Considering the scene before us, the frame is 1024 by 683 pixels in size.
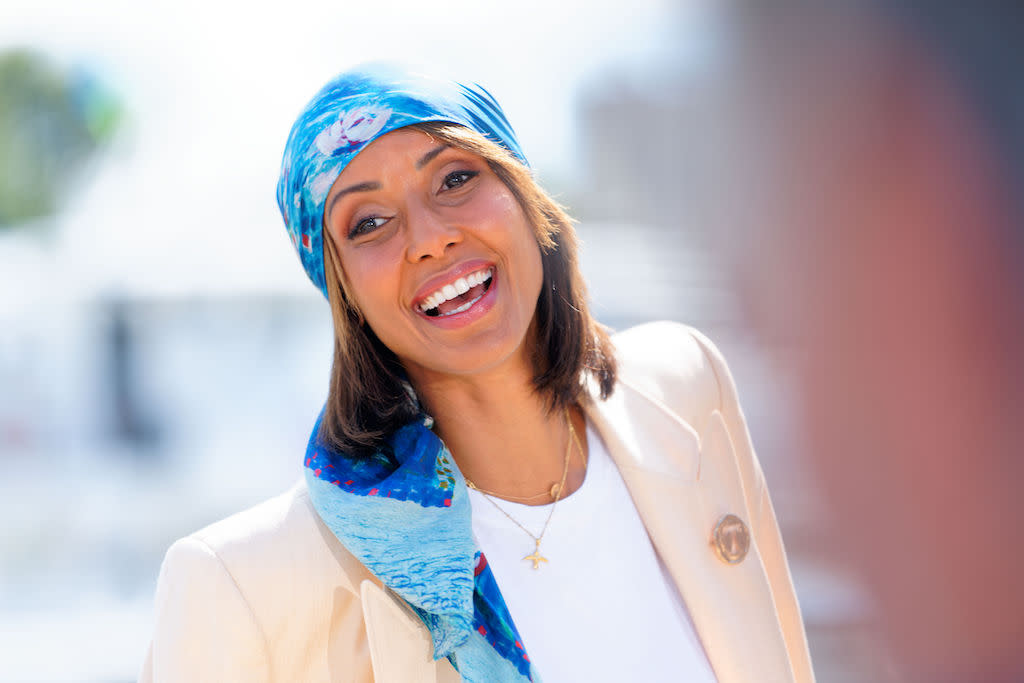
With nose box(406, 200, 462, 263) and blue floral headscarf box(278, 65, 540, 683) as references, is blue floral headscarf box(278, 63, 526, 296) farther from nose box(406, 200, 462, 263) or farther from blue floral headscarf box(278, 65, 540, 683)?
nose box(406, 200, 462, 263)

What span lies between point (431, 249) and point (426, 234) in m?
0.02

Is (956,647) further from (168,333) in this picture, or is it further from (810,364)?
(168,333)

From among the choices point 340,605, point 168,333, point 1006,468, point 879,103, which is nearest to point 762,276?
point 879,103

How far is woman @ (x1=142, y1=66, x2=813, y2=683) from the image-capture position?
1.30 meters

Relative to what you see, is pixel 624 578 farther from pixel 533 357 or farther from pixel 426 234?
pixel 426 234

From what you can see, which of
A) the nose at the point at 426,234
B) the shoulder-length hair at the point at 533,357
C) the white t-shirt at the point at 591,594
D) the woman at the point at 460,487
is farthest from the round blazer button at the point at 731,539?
the nose at the point at 426,234

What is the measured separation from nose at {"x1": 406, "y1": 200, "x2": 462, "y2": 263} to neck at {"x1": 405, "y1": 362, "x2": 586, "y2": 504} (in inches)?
11.1

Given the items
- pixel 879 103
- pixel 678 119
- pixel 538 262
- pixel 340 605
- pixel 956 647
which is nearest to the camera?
pixel 340 605

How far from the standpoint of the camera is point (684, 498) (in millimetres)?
1623

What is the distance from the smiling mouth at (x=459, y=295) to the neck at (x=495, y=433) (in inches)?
7.1

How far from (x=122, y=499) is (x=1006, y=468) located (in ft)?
20.4

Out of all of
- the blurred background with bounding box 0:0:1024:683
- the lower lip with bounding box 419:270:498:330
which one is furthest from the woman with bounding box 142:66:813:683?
the blurred background with bounding box 0:0:1024:683

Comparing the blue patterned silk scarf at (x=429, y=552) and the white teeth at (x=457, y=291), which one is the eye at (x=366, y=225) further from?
the blue patterned silk scarf at (x=429, y=552)

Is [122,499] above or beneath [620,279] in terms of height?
beneath
